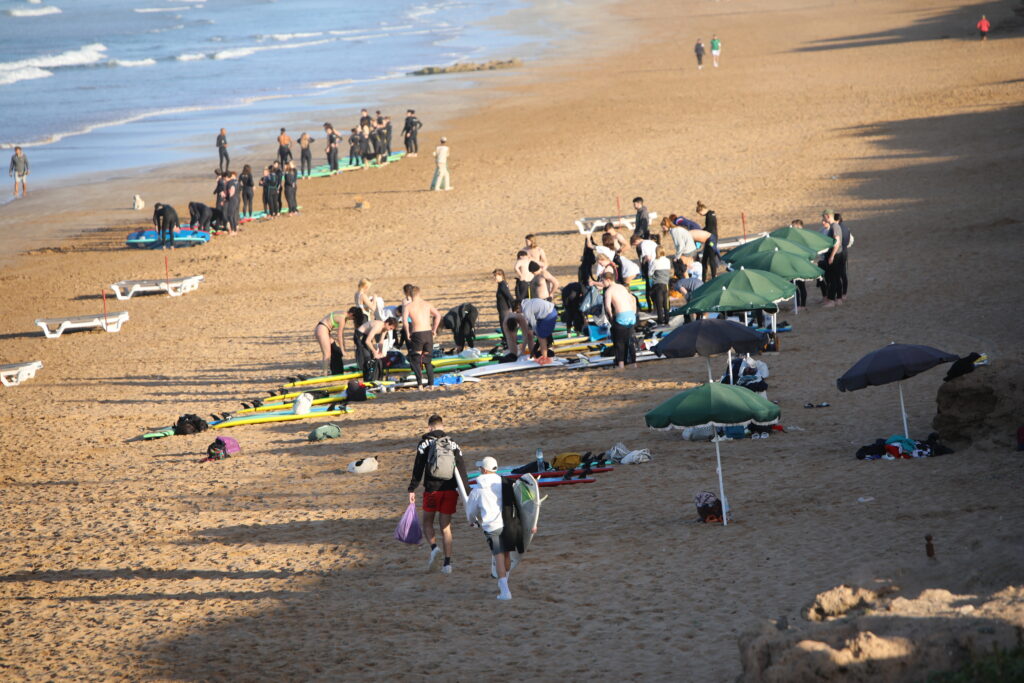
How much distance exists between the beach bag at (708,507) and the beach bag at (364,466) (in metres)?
4.37

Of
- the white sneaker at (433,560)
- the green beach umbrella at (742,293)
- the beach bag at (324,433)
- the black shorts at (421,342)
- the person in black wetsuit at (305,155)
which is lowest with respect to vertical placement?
Answer: the white sneaker at (433,560)

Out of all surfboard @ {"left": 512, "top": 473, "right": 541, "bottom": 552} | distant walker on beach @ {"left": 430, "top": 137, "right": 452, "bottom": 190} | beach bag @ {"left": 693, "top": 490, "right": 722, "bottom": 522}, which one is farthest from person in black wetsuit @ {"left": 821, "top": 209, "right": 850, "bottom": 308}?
distant walker on beach @ {"left": 430, "top": 137, "right": 452, "bottom": 190}

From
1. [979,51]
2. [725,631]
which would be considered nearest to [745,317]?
[725,631]

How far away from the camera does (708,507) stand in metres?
11.0

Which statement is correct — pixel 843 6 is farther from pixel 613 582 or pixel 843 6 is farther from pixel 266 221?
pixel 613 582

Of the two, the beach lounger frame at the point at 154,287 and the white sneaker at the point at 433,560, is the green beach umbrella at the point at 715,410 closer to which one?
the white sneaker at the point at 433,560

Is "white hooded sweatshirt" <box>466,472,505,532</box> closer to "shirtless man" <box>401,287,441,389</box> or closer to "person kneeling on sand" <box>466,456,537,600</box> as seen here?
"person kneeling on sand" <box>466,456,537,600</box>

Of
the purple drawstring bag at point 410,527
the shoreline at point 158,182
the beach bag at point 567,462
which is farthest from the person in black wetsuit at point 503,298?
the shoreline at point 158,182

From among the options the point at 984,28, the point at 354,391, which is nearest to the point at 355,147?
the point at 354,391

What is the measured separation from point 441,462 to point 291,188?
70.2 feet

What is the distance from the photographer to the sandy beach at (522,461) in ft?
29.9

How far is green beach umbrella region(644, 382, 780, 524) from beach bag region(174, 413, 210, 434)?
25.9 ft

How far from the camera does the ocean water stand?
44.1 m

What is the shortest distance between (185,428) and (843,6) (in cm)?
6272
